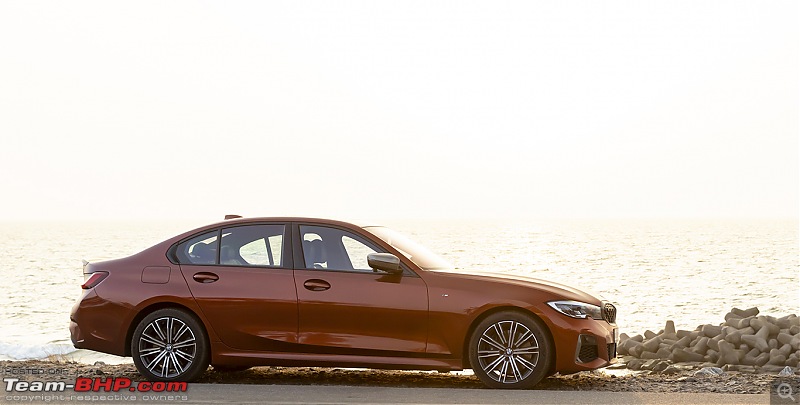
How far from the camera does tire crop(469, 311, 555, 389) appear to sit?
960 centimetres

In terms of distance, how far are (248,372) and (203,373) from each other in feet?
2.93

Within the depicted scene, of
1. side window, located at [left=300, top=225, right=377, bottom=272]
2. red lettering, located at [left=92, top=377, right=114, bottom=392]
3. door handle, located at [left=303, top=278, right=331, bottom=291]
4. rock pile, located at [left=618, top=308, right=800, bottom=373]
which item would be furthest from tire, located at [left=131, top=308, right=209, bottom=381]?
rock pile, located at [left=618, top=308, right=800, bottom=373]

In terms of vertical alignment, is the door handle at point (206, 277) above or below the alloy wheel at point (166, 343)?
above

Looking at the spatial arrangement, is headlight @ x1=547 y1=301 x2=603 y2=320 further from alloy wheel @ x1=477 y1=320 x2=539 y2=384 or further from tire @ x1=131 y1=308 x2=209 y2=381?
tire @ x1=131 y1=308 x2=209 y2=381

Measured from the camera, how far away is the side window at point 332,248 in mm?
10070

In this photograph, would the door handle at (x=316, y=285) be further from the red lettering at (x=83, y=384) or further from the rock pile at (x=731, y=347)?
the rock pile at (x=731, y=347)

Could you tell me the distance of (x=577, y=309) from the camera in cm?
974

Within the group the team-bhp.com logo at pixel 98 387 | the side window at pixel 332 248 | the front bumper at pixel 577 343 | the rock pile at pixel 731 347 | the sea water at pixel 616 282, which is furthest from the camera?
the sea water at pixel 616 282

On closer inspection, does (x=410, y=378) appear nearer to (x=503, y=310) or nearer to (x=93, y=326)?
(x=503, y=310)

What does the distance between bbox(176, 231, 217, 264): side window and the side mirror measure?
1.68 m

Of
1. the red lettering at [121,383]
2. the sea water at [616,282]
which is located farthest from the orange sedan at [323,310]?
the sea water at [616,282]

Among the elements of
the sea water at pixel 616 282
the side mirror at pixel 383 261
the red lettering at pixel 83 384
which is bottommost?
the sea water at pixel 616 282

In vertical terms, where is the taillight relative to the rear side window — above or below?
below

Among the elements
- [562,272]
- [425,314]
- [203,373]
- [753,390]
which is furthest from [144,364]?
[562,272]
